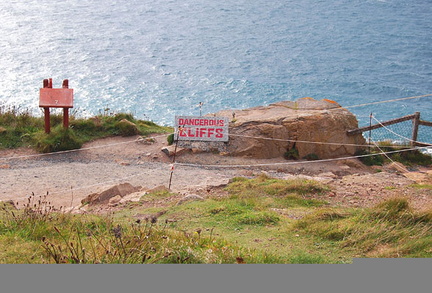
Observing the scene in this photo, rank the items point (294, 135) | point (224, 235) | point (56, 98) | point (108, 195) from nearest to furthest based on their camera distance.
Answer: point (224, 235), point (108, 195), point (56, 98), point (294, 135)

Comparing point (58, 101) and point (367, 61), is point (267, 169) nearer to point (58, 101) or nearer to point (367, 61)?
point (58, 101)

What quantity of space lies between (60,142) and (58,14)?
31390mm

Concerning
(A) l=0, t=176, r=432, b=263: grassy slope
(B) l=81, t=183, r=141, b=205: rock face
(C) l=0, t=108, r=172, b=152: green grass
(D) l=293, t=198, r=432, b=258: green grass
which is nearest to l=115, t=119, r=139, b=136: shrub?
(C) l=0, t=108, r=172, b=152: green grass

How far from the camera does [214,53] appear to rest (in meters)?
37.9

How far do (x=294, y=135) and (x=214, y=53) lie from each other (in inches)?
830

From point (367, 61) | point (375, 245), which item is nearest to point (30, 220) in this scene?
point (375, 245)

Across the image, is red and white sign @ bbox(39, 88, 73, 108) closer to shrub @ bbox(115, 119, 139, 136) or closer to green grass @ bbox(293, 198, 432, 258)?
shrub @ bbox(115, 119, 139, 136)

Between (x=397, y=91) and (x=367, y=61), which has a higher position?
(x=367, y=61)

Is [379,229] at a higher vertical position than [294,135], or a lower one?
lower

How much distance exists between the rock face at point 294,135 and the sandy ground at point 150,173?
24.3 inches

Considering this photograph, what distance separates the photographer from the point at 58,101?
16.8m

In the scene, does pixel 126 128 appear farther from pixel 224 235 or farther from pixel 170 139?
pixel 224 235

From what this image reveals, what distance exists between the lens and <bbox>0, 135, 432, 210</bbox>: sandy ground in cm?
1283

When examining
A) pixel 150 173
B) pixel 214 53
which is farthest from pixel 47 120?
pixel 214 53
